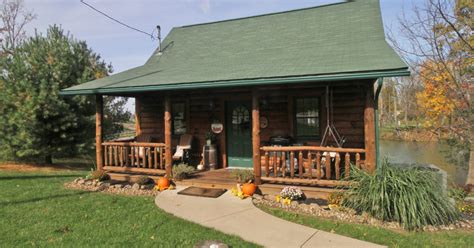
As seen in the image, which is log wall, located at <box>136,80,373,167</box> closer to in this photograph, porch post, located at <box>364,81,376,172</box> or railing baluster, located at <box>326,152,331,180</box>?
porch post, located at <box>364,81,376,172</box>

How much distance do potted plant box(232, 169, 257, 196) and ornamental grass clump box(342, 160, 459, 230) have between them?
187 centimetres

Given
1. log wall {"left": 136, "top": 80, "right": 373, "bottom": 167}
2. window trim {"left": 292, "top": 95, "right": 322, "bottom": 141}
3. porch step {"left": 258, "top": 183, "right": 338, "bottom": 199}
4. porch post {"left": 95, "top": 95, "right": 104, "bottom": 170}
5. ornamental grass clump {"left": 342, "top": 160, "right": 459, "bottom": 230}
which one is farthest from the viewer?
porch post {"left": 95, "top": 95, "right": 104, "bottom": 170}

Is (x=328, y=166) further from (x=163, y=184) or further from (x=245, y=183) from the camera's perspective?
(x=163, y=184)

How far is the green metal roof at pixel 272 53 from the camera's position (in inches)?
223

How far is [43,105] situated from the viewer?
10234mm

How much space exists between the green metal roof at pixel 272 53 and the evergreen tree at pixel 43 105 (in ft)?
10.7

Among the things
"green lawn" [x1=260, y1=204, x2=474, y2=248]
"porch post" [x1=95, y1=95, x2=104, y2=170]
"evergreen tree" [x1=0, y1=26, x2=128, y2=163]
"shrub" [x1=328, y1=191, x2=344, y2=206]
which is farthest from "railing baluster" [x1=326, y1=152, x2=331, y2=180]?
"evergreen tree" [x1=0, y1=26, x2=128, y2=163]

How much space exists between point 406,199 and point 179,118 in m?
6.69

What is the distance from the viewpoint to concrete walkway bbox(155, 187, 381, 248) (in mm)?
3951

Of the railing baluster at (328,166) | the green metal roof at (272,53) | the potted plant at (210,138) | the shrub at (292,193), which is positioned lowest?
the shrub at (292,193)

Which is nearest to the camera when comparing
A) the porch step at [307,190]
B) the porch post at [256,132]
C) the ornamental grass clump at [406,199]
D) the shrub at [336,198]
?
the ornamental grass clump at [406,199]

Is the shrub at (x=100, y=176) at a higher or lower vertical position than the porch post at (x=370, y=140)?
lower

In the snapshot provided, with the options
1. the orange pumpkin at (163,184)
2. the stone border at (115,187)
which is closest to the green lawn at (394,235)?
the orange pumpkin at (163,184)

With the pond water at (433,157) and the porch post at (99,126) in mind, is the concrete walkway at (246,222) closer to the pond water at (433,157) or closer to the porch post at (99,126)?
the porch post at (99,126)
